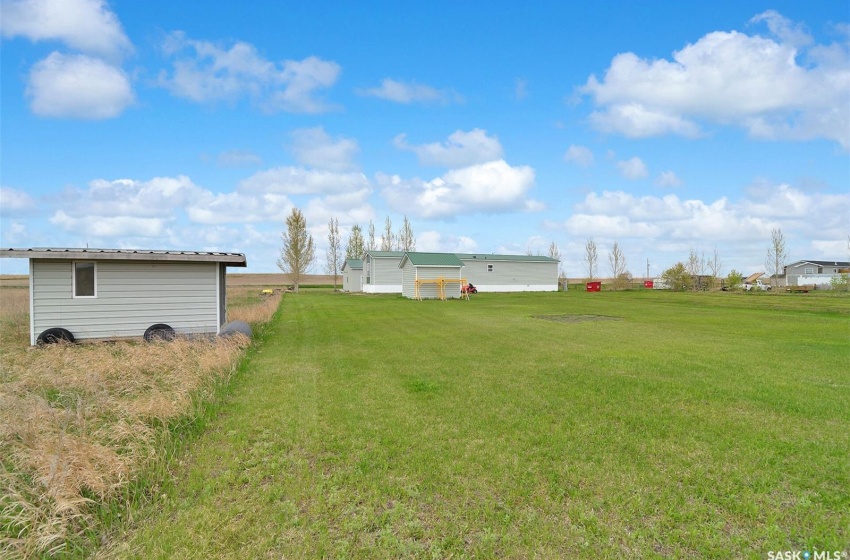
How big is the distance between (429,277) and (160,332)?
22777mm

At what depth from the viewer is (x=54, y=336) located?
442 inches

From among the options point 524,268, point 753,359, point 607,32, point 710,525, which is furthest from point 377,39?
point 524,268

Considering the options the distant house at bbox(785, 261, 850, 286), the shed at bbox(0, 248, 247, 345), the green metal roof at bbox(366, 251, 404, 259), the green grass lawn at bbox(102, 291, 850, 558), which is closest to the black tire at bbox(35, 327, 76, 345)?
the shed at bbox(0, 248, 247, 345)

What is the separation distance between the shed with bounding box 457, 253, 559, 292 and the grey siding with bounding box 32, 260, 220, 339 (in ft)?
106

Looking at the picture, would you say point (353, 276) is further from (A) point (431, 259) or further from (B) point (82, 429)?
(B) point (82, 429)

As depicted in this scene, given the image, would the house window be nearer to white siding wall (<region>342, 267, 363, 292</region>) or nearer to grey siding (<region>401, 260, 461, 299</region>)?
grey siding (<region>401, 260, 461, 299</region>)

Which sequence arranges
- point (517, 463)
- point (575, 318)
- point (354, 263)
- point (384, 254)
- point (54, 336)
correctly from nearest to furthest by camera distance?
point (517, 463) < point (54, 336) < point (575, 318) < point (384, 254) < point (354, 263)

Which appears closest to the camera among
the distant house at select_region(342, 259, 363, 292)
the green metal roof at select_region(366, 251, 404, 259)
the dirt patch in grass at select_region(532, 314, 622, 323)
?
the dirt patch in grass at select_region(532, 314, 622, 323)

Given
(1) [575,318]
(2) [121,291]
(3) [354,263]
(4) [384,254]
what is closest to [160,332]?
(2) [121,291]

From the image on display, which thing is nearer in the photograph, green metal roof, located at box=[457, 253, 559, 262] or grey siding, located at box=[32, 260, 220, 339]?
grey siding, located at box=[32, 260, 220, 339]

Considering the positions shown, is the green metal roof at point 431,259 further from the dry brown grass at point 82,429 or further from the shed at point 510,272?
the dry brown grass at point 82,429

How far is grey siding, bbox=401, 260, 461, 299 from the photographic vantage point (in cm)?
3316

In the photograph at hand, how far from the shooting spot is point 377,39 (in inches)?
651

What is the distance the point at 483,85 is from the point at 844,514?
19.5 meters
